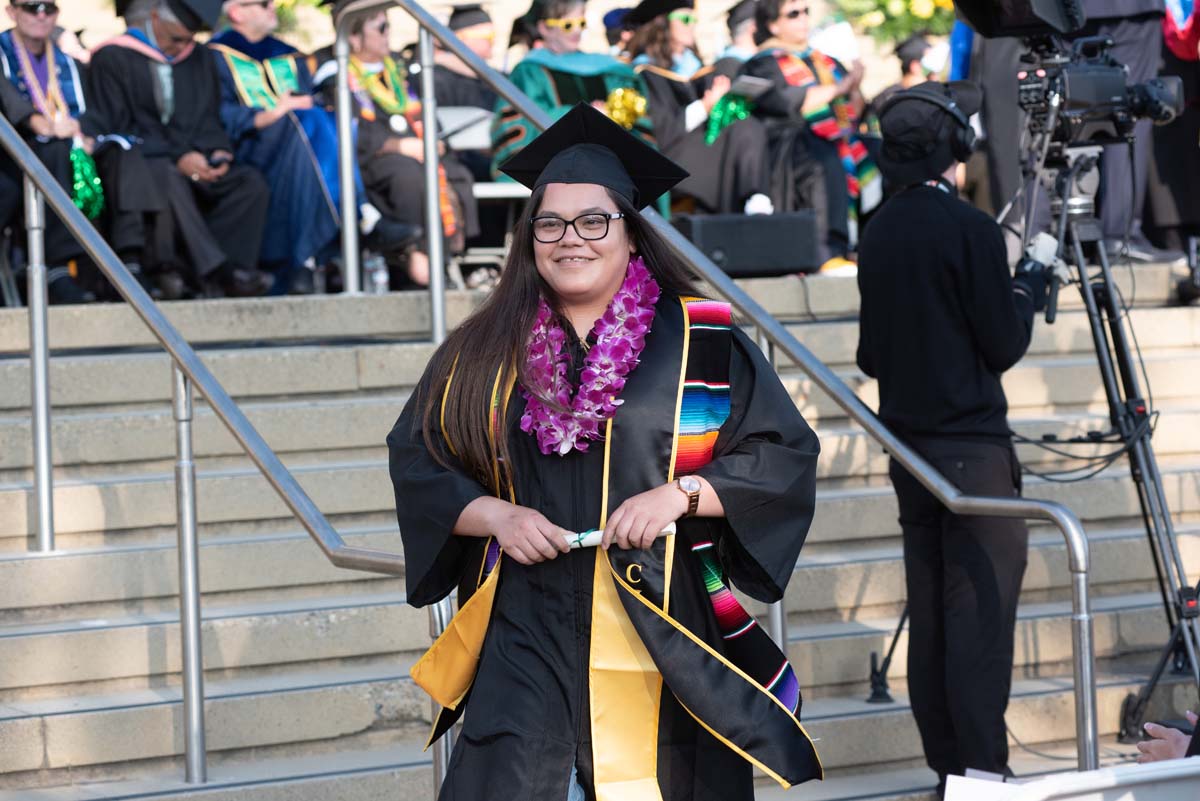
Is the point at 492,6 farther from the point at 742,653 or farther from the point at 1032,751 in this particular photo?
the point at 742,653

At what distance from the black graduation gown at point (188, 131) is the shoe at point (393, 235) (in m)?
0.63

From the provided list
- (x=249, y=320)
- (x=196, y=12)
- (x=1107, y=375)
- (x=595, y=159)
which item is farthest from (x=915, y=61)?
(x=595, y=159)

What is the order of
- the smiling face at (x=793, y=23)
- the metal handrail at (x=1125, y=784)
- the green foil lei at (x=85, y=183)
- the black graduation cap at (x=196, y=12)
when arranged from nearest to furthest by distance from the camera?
1. the metal handrail at (x=1125, y=784)
2. the green foil lei at (x=85, y=183)
3. the black graduation cap at (x=196, y=12)
4. the smiling face at (x=793, y=23)

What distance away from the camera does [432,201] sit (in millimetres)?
6434

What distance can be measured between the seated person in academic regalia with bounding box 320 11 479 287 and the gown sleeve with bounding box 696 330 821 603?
5470 millimetres

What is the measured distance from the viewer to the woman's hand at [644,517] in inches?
117

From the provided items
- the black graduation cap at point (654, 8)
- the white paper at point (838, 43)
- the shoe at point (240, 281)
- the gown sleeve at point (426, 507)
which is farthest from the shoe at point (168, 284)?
the gown sleeve at point (426, 507)

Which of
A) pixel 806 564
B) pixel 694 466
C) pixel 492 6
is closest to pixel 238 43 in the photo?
pixel 806 564

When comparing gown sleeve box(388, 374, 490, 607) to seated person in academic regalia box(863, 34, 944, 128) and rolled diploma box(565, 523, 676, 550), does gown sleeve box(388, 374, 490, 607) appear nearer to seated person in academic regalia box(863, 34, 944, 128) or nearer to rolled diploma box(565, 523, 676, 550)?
rolled diploma box(565, 523, 676, 550)

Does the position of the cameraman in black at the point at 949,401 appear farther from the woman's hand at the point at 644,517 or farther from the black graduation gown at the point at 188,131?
the black graduation gown at the point at 188,131

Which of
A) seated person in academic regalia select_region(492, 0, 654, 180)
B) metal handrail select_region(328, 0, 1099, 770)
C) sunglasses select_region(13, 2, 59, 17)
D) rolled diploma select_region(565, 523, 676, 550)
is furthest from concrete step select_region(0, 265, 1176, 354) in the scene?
rolled diploma select_region(565, 523, 676, 550)

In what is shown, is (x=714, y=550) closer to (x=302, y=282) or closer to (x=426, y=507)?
(x=426, y=507)

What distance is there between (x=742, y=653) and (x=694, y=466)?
0.35 m

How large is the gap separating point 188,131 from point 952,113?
448 centimetres
